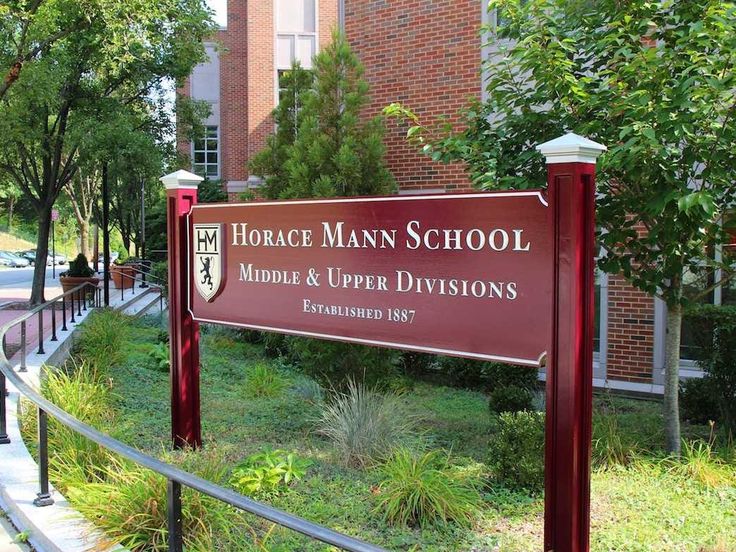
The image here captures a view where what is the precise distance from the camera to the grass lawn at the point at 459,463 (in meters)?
4.03

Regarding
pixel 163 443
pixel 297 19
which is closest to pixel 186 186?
pixel 163 443

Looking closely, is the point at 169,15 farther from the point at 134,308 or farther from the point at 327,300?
the point at 327,300

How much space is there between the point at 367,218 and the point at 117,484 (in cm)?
218

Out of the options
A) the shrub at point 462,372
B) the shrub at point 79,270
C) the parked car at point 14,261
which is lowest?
the parked car at point 14,261

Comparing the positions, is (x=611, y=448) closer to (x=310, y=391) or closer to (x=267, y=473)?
(x=267, y=473)

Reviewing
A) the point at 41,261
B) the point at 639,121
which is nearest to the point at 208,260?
the point at 639,121

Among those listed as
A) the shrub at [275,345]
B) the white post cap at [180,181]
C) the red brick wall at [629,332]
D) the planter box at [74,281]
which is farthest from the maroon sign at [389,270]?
the planter box at [74,281]

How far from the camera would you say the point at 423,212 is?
12.5 feet

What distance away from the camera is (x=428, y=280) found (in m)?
3.81

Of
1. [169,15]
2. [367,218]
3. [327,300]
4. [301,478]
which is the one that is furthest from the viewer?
[169,15]

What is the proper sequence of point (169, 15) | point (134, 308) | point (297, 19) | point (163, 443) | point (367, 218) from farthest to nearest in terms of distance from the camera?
point (297, 19), point (134, 308), point (169, 15), point (163, 443), point (367, 218)

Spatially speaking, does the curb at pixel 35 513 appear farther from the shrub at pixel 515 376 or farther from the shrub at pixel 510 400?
the shrub at pixel 515 376

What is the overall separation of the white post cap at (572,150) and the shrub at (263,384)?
17.7 feet

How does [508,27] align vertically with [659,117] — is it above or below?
above
